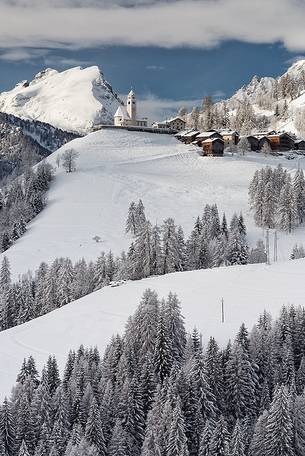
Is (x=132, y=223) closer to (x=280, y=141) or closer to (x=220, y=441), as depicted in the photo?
(x=280, y=141)

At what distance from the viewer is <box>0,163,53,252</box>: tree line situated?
416 feet

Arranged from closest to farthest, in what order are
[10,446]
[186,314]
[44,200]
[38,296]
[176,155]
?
1. [10,446]
2. [186,314]
3. [38,296]
4. [44,200]
5. [176,155]

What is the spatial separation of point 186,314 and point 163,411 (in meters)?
19.3

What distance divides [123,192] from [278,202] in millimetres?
37152

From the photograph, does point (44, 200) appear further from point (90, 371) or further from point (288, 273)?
point (90, 371)

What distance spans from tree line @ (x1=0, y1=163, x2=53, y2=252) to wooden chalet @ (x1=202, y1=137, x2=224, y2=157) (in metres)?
42.1

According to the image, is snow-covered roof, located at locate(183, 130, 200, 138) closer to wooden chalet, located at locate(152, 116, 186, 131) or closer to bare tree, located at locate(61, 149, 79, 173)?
wooden chalet, located at locate(152, 116, 186, 131)

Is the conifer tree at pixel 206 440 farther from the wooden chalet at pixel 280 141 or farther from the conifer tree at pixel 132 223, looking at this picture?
the wooden chalet at pixel 280 141

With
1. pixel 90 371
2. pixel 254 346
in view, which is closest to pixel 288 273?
pixel 254 346

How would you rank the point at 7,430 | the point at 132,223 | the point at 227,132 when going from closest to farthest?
the point at 7,430 < the point at 132,223 < the point at 227,132

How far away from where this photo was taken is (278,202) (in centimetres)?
12094

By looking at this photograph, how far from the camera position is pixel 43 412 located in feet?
165

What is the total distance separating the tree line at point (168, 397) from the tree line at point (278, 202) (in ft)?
191

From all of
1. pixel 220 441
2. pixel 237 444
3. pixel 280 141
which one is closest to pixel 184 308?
pixel 220 441
